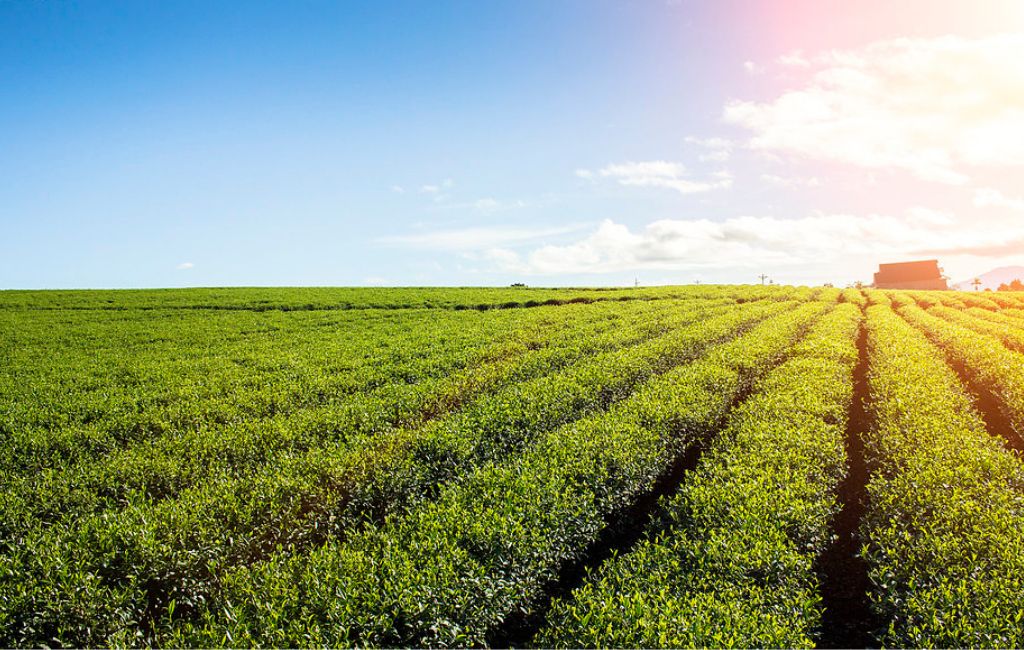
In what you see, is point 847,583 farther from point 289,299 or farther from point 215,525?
point 289,299

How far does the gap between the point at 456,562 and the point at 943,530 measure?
744cm

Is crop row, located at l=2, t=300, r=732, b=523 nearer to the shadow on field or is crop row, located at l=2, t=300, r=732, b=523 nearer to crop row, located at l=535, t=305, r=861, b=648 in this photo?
crop row, located at l=535, t=305, r=861, b=648

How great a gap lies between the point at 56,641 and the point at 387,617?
14.2ft

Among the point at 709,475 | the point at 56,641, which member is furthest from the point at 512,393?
the point at 56,641

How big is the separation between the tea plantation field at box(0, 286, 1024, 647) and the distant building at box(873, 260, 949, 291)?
123m

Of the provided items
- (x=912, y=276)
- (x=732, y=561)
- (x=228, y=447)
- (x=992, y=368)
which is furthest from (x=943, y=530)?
(x=912, y=276)

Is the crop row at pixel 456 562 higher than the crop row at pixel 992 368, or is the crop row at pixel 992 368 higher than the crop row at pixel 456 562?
the crop row at pixel 992 368

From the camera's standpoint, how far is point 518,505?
827 cm

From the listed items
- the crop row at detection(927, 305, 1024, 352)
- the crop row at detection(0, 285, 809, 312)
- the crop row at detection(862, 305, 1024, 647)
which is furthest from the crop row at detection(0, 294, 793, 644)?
the crop row at detection(0, 285, 809, 312)

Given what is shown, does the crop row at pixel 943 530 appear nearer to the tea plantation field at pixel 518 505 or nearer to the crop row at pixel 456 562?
the tea plantation field at pixel 518 505

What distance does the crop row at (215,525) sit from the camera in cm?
655

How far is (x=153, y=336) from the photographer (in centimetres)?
2997

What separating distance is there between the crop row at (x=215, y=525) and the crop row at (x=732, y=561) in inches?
158

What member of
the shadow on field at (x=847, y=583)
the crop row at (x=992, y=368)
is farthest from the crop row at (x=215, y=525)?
the crop row at (x=992, y=368)
